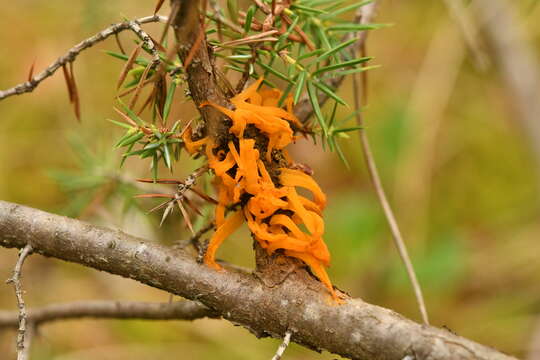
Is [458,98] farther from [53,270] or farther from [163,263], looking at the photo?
[163,263]

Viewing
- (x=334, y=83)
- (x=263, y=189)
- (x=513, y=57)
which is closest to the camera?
(x=263, y=189)

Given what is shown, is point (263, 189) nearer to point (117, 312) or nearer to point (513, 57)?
point (117, 312)

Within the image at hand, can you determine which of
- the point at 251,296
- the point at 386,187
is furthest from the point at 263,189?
the point at 386,187

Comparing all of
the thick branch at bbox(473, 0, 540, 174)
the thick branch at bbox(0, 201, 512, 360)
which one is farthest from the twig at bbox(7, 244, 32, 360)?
the thick branch at bbox(473, 0, 540, 174)

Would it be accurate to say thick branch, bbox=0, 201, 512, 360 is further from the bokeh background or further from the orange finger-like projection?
the bokeh background

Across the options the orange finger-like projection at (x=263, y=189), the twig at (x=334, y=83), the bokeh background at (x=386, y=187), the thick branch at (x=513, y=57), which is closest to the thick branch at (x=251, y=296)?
the orange finger-like projection at (x=263, y=189)
